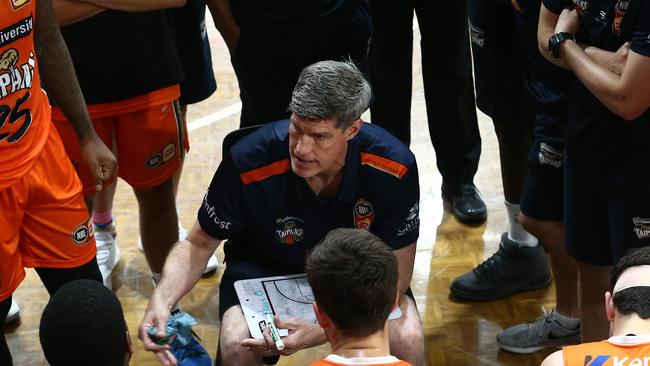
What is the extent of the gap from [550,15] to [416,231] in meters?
0.95

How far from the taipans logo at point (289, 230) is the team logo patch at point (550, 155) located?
1043mm

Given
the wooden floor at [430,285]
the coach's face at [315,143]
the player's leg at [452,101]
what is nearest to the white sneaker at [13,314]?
the wooden floor at [430,285]

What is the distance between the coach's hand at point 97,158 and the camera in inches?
153

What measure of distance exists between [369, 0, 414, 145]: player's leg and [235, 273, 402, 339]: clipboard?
164 cm

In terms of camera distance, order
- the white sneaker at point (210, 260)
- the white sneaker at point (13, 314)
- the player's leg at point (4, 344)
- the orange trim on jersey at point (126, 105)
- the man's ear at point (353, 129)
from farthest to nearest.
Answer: the white sneaker at point (210, 260) → the white sneaker at point (13, 314) → the orange trim on jersey at point (126, 105) → the man's ear at point (353, 129) → the player's leg at point (4, 344)

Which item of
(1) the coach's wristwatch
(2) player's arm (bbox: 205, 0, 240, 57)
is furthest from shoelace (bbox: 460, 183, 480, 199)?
(1) the coach's wristwatch

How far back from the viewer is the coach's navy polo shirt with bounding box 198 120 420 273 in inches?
150

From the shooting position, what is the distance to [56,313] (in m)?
2.68

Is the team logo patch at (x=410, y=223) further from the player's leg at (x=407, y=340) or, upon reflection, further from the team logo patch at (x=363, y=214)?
the player's leg at (x=407, y=340)

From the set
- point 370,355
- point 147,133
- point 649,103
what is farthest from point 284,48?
point 370,355

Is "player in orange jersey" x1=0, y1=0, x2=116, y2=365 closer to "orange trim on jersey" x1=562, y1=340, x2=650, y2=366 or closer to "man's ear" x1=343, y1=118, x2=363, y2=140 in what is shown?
"man's ear" x1=343, y1=118, x2=363, y2=140

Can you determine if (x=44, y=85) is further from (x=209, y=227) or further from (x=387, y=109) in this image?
(x=387, y=109)

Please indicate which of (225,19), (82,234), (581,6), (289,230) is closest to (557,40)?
(581,6)

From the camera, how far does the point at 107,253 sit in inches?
202
